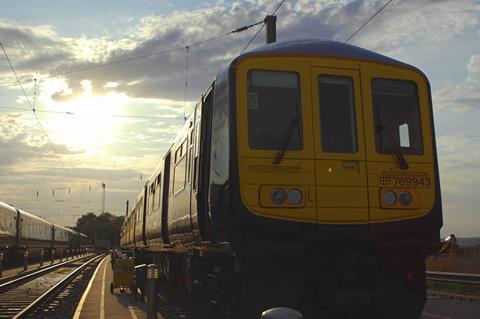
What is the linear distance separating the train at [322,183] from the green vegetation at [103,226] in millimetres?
104360

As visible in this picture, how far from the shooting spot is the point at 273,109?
261 inches

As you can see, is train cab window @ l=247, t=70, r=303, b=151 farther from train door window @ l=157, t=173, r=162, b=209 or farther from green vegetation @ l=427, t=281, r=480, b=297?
green vegetation @ l=427, t=281, r=480, b=297

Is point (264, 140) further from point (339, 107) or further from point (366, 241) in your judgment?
point (366, 241)

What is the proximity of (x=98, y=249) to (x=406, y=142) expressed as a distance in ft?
323

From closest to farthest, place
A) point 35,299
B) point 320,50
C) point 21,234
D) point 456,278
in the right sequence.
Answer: point 320,50
point 35,299
point 456,278
point 21,234

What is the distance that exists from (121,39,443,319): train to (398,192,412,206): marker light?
16 millimetres

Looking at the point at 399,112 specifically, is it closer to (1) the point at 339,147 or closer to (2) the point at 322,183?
(1) the point at 339,147

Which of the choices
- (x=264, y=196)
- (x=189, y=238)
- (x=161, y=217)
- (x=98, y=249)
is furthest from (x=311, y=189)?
(x=98, y=249)

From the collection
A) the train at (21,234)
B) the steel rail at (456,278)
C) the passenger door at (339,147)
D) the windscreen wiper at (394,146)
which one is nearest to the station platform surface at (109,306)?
the passenger door at (339,147)

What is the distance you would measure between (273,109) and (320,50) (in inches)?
38.6

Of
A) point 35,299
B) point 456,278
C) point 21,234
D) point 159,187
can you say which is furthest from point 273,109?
point 21,234

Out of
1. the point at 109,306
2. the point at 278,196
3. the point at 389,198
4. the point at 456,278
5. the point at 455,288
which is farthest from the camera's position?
the point at 455,288

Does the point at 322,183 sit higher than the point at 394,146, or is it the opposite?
the point at 394,146

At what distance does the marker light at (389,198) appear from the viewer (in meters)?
6.50
